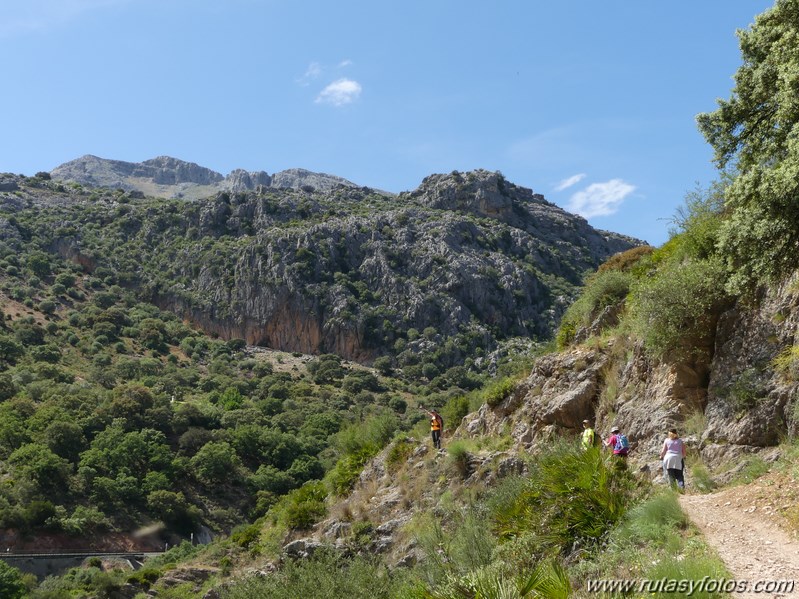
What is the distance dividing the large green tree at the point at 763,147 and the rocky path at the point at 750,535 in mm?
3670

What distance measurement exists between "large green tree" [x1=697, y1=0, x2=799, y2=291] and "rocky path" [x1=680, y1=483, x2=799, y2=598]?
367 cm

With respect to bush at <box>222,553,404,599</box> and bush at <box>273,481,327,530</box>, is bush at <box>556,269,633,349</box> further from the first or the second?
bush at <box>273,481,327,530</box>

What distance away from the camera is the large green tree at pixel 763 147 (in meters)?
9.77

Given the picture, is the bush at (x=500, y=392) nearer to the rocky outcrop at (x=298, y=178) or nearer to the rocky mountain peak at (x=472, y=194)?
the rocky mountain peak at (x=472, y=194)

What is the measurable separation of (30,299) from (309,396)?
108 feet

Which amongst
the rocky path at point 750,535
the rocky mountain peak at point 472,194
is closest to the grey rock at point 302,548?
the rocky path at point 750,535

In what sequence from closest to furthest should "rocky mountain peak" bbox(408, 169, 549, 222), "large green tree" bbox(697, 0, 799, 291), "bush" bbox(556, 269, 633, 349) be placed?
"large green tree" bbox(697, 0, 799, 291)
"bush" bbox(556, 269, 633, 349)
"rocky mountain peak" bbox(408, 169, 549, 222)

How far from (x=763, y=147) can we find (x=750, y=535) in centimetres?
644

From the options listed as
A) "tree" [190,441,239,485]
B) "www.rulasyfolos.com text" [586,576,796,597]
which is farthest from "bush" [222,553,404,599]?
"tree" [190,441,239,485]

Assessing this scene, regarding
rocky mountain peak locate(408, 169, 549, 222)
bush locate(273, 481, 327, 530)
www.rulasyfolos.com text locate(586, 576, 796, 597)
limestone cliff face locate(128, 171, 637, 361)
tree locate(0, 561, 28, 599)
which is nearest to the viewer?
www.rulasyfolos.com text locate(586, 576, 796, 597)

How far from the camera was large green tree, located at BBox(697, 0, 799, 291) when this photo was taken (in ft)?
32.0

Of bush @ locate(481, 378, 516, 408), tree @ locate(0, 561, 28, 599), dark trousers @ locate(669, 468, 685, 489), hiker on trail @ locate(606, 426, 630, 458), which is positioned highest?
bush @ locate(481, 378, 516, 408)

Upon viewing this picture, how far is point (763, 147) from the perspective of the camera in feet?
37.2

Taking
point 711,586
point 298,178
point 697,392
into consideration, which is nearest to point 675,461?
point 697,392
